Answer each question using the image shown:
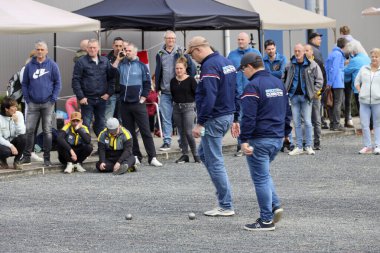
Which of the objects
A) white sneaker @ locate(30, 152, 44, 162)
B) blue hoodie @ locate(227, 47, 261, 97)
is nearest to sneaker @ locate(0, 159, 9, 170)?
white sneaker @ locate(30, 152, 44, 162)

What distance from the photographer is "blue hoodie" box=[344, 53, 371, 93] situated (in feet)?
77.5

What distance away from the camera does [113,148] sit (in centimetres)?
1652

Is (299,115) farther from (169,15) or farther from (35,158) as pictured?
(35,158)

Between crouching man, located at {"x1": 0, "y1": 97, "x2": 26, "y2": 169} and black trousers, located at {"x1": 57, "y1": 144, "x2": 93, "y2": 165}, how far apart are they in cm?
56

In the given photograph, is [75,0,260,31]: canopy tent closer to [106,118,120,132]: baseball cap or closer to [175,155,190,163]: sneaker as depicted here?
[175,155,190,163]: sneaker

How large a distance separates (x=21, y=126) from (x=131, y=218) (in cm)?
514

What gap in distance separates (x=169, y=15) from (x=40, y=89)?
364 centimetres

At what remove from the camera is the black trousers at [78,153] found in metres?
16.6

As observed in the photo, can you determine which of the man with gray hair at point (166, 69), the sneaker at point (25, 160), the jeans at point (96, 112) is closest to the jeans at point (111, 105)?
the jeans at point (96, 112)

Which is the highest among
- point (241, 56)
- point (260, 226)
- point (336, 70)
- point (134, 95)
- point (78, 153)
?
point (241, 56)

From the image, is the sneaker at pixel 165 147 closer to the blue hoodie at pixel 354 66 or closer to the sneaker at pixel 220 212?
the blue hoodie at pixel 354 66

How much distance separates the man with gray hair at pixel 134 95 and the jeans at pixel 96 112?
1.57 feet

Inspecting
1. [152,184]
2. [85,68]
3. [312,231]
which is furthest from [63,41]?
[312,231]

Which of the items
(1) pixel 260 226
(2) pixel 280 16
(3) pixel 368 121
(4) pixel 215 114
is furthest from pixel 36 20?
(1) pixel 260 226
